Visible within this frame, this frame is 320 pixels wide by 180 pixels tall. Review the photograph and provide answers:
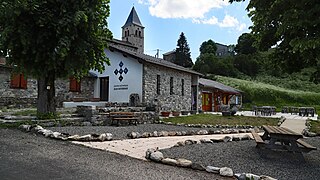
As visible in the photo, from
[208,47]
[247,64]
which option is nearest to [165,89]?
[247,64]

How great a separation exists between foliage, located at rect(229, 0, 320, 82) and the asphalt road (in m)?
2.76

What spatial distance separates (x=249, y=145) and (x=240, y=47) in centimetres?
5280

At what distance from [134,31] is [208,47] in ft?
59.6

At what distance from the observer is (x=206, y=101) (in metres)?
28.9

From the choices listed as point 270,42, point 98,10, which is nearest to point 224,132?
point 270,42

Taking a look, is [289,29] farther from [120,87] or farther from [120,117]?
[120,87]

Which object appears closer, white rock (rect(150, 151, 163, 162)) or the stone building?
white rock (rect(150, 151, 163, 162))

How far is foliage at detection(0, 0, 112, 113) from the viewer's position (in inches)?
375

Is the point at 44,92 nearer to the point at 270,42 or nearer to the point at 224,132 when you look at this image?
the point at 224,132

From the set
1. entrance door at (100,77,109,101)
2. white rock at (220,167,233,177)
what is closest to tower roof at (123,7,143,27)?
entrance door at (100,77,109,101)

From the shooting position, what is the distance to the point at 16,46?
9992 mm

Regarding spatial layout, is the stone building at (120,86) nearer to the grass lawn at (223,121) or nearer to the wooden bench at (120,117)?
the grass lawn at (223,121)

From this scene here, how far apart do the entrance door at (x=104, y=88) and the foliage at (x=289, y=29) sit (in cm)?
1559

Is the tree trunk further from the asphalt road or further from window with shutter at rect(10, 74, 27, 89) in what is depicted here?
window with shutter at rect(10, 74, 27, 89)
